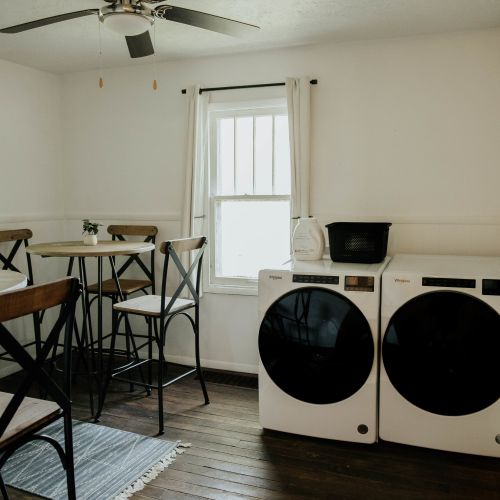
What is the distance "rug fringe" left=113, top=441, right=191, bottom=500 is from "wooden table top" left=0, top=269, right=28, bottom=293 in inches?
39.2

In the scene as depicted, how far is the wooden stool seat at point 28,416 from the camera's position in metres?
1.47

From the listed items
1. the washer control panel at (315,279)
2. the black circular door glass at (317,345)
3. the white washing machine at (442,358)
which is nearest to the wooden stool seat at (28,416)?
the black circular door glass at (317,345)

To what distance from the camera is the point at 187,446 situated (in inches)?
96.1

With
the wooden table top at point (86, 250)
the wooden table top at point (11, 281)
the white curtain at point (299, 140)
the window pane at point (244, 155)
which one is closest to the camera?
the wooden table top at point (11, 281)

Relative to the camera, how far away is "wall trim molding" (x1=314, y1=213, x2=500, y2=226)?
9.42ft

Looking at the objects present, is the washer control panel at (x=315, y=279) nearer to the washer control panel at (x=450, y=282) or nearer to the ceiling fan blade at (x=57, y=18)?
the washer control panel at (x=450, y=282)

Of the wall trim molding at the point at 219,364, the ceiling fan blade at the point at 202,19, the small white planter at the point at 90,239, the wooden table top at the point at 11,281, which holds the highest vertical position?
the ceiling fan blade at the point at 202,19

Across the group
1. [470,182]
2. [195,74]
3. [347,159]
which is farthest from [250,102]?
[470,182]

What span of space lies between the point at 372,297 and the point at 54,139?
115 inches

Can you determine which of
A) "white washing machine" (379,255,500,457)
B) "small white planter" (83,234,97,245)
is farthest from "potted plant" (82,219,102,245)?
"white washing machine" (379,255,500,457)

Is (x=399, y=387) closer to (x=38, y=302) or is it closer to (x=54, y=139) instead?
(x=38, y=302)

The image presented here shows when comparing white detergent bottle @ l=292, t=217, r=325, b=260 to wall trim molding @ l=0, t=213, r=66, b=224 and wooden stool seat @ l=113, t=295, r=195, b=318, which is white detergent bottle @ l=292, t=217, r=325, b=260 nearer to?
wooden stool seat @ l=113, t=295, r=195, b=318

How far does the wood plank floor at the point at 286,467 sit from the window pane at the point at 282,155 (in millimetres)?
1536

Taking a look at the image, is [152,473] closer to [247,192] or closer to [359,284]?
[359,284]
